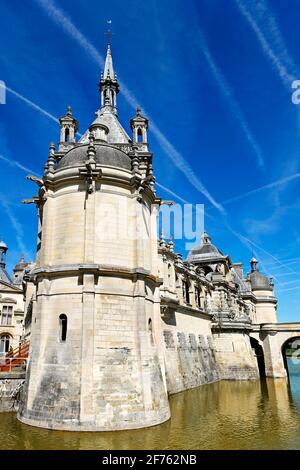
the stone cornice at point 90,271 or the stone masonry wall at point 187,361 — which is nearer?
the stone cornice at point 90,271

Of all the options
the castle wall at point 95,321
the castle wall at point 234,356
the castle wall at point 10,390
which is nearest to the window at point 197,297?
the castle wall at point 234,356

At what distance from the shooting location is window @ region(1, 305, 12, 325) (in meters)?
39.2

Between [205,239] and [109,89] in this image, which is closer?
[109,89]

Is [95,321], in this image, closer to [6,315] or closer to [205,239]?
[6,315]

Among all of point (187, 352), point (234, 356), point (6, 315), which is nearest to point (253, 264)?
point (234, 356)

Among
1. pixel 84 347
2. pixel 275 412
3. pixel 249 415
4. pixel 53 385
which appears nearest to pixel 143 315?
pixel 84 347

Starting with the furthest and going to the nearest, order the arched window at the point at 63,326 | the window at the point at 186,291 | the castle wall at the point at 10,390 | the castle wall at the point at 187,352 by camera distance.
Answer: the window at the point at 186,291, the castle wall at the point at 187,352, the castle wall at the point at 10,390, the arched window at the point at 63,326

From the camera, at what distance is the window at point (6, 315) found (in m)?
39.2

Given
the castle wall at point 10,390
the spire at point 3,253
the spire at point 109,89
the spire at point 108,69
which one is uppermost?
the spire at point 108,69

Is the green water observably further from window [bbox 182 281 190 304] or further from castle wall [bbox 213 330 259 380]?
castle wall [bbox 213 330 259 380]

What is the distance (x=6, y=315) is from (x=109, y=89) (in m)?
27.4

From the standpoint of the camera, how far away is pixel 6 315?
39.4 metres

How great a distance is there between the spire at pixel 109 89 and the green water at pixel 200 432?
86.5 ft

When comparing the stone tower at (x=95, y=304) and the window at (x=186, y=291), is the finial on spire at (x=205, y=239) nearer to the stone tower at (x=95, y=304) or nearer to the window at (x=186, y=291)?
the window at (x=186, y=291)
